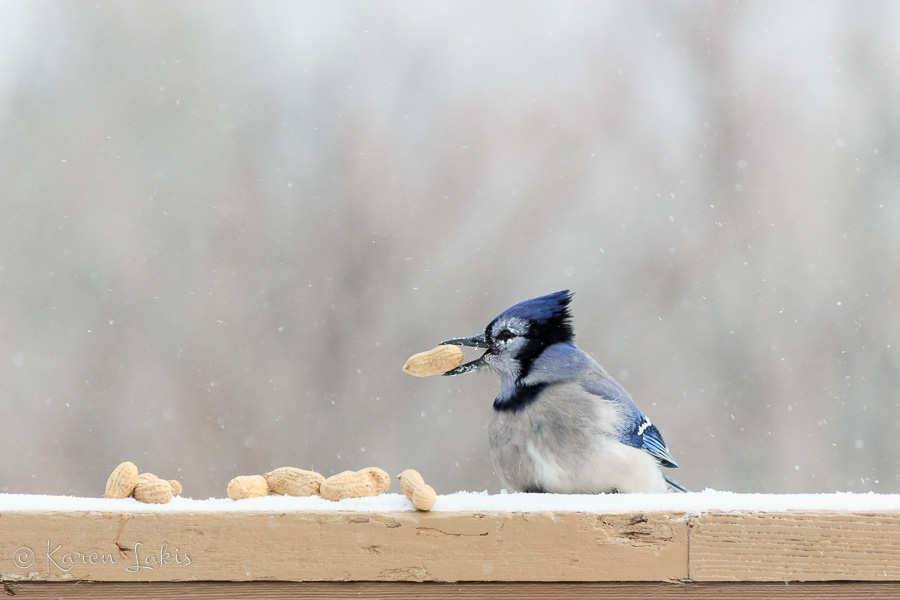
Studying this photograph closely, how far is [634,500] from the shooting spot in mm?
1243

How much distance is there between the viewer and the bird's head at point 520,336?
1.67 metres

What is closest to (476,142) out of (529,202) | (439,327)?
(529,202)

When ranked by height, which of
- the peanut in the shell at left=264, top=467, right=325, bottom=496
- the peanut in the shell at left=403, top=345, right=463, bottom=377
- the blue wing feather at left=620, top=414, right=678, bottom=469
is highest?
the peanut in the shell at left=403, top=345, right=463, bottom=377

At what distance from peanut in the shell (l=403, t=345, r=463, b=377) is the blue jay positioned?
34 mm

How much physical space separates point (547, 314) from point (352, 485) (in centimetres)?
56

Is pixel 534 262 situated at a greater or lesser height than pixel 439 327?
greater

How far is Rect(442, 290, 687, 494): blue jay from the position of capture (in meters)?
1.53

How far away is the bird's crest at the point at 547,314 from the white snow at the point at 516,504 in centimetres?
47

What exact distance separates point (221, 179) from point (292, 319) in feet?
3.00

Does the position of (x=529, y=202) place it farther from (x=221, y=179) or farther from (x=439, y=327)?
(x=221, y=179)

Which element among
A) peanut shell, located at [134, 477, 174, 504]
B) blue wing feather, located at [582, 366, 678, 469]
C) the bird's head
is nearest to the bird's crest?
the bird's head

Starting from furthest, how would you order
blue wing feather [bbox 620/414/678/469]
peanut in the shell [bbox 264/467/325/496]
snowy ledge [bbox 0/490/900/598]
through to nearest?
blue wing feather [bbox 620/414/678/469] → peanut in the shell [bbox 264/467/325/496] → snowy ledge [bbox 0/490/900/598]
